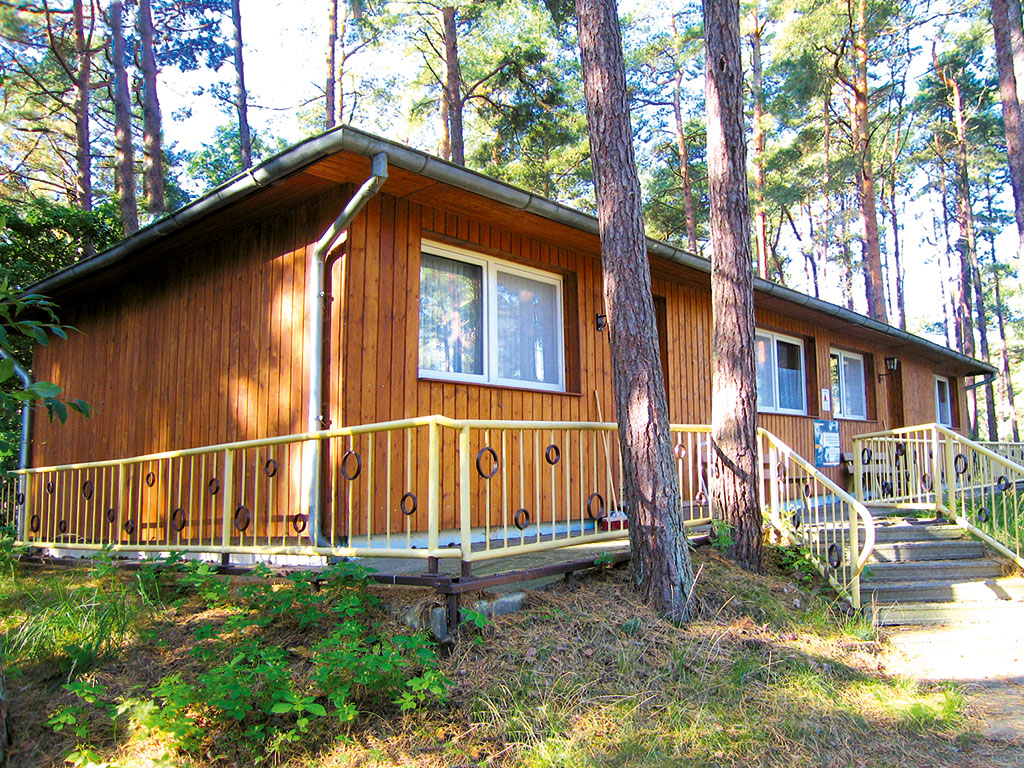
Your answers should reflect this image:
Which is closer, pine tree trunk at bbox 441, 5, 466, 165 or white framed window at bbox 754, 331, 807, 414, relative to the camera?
white framed window at bbox 754, 331, 807, 414

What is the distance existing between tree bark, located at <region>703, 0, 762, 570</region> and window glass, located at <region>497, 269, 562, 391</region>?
1781 millimetres

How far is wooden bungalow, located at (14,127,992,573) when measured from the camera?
5.39 metres

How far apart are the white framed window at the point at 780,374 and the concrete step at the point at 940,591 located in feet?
13.6

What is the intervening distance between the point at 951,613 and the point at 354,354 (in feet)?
16.6

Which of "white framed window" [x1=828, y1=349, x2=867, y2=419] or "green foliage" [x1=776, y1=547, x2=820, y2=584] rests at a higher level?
"white framed window" [x1=828, y1=349, x2=867, y2=419]

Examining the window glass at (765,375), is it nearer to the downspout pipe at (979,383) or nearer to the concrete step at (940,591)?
the concrete step at (940,591)

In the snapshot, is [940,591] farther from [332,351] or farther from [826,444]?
[826,444]

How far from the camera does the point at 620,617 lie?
4355mm

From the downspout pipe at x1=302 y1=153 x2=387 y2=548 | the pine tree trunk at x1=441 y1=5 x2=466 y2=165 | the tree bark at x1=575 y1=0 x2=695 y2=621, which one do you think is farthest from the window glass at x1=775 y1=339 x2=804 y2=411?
the pine tree trunk at x1=441 y1=5 x2=466 y2=165

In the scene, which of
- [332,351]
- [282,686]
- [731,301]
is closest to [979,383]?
[731,301]

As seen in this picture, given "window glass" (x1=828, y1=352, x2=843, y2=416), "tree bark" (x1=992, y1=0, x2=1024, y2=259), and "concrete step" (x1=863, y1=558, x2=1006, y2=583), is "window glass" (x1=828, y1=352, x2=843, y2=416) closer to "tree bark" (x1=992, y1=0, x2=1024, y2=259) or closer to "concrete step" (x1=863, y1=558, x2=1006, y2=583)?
"tree bark" (x1=992, y1=0, x2=1024, y2=259)

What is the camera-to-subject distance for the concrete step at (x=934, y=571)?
652 centimetres

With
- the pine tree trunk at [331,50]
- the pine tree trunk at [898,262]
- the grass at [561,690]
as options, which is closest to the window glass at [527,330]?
the grass at [561,690]

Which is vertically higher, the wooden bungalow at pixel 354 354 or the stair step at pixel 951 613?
the wooden bungalow at pixel 354 354
